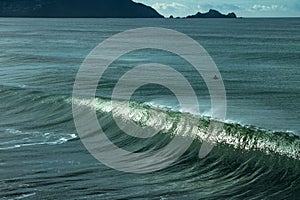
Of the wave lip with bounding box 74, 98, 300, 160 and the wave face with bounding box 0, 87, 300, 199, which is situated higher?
the wave lip with bounding box 74, 98, 300, 160

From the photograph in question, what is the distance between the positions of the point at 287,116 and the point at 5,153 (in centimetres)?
1775

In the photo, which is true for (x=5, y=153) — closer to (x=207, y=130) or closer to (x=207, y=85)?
(x=207, y=130)

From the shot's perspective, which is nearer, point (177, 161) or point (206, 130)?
point (177, 161)

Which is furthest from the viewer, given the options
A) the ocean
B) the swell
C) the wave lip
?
the swell

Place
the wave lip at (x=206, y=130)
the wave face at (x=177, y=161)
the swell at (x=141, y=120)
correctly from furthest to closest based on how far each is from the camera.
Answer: the swell at (x=141, y=120) → the wave lip at (x=206, y=130) → the wave face at (x=177, y=161)

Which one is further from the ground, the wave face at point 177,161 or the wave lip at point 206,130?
the wave lip at point 206,130

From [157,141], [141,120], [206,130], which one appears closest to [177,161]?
[157,141]

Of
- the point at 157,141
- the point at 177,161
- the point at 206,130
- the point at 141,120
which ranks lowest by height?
the point at 177,161

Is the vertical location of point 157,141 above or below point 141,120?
below

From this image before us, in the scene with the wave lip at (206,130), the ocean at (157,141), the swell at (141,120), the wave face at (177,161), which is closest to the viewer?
the ocean at (157,141)

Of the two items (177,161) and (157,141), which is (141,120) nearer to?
(157,141)

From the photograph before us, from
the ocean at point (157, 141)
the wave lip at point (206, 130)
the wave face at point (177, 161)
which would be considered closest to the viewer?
the ocean at point (157, 141)

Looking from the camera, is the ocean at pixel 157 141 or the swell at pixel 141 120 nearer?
the ocean at pixel 157 141

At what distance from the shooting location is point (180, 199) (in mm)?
19594
